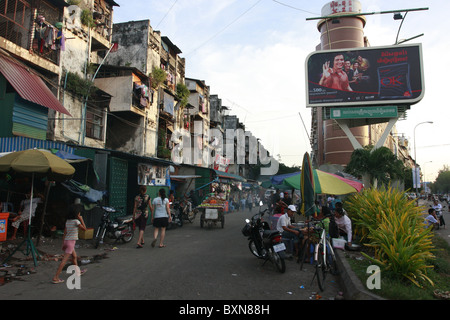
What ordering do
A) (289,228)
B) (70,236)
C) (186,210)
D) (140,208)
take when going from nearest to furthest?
(70,236), (289,228), (140,208), (186,210)

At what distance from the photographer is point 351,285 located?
18.0ft

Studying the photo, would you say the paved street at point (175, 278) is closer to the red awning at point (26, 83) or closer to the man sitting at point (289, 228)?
the man sitting at point (289, 228)

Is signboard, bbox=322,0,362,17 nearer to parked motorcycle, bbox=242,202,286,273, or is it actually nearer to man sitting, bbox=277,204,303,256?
man sitting, bbox=277,204,303,256

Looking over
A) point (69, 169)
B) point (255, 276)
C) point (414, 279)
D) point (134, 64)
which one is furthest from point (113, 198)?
point (134, 64)

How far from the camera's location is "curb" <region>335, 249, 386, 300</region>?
4.88m

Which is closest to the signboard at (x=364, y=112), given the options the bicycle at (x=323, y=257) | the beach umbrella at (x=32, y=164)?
the bicycle at (x=323, y=257)

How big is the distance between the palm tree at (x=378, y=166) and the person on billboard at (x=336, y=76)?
17.5ft

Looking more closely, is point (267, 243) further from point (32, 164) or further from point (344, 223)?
point (32, 164)

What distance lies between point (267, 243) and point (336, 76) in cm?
1871

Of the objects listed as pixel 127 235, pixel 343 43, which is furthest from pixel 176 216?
pixel 343 43

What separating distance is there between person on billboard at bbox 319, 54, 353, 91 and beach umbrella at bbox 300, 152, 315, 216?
597 inches

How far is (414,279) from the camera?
5820 millimetres

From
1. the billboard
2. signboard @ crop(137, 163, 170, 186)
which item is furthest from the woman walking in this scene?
the billboard

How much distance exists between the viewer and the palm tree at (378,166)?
1903 cm
